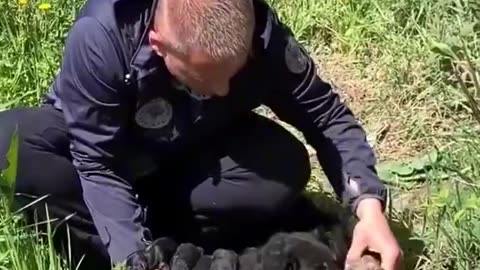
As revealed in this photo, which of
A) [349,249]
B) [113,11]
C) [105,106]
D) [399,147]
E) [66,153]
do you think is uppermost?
[113,11]

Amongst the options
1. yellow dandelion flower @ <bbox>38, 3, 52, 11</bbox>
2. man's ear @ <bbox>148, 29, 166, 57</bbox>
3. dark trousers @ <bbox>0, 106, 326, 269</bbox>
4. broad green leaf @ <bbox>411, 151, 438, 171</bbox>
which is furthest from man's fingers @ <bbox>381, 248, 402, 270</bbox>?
yellow dandelion flower @ <bbox>38, 3, 52, 11</bbox>

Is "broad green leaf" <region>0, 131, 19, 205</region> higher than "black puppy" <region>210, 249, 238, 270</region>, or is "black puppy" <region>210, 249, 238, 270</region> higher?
"broad green leaf" <region>0, 131, 19, 205</region>

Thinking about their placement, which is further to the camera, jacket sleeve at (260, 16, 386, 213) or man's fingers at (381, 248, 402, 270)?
jacket sleeve at (260, 16, 386, 213)

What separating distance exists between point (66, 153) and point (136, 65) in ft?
1.15

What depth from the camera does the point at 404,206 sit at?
290 centimetres

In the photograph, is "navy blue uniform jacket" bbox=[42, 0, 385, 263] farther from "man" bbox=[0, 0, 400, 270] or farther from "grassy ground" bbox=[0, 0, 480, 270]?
"grassy ground" bbox=[0, 0, 480, 270]

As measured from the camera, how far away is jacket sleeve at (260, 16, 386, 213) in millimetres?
2422

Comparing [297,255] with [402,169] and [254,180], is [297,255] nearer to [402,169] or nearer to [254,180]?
[254,180]

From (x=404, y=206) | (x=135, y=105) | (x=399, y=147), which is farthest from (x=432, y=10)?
(x=135, y=105)

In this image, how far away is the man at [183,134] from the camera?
87.0 inches

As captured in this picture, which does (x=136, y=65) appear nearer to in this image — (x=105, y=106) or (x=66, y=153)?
(x=105, y=106)

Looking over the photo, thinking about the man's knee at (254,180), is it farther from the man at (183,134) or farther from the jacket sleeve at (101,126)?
the jacket sleeve at (101,126)

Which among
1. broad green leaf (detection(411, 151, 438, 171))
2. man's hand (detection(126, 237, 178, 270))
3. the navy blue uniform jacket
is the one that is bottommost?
broad green leaf (detection(411, 151, 438, 171))

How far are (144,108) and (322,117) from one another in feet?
1.30
